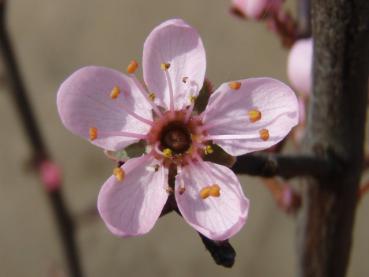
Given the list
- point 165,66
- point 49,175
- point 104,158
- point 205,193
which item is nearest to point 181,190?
point 205,193

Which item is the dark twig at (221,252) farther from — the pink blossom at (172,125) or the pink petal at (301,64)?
the pink petal at (301,64)

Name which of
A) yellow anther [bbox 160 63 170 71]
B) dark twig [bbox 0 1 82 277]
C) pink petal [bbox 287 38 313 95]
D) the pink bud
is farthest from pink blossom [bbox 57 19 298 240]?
the pink bud

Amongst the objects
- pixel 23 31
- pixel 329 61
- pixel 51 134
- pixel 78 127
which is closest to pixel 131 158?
pixel 78 127

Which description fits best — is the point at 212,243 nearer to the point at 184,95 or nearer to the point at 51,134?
the point at 184,95

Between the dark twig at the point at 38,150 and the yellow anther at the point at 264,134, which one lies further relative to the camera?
the dark twig at the point at 38,150

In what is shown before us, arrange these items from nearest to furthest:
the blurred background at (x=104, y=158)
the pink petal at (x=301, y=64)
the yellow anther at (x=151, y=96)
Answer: the yellow anther at (x=151, y=96) → the pink petal at (x=301, y=64) → the blurred background at (x=104, y=158)

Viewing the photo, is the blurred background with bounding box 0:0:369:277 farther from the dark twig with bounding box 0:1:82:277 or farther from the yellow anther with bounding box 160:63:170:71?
the yellow anther with bounding box 160:63:170:71

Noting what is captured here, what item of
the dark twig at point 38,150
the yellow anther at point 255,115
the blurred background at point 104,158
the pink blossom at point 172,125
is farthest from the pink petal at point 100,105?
the blurred background at point 104,158
